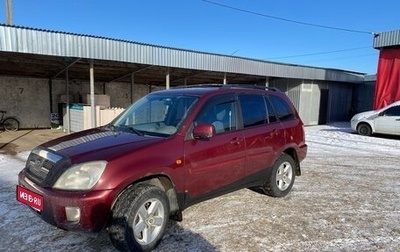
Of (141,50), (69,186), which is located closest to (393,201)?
(69,186)

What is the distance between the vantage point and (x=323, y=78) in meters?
18.9

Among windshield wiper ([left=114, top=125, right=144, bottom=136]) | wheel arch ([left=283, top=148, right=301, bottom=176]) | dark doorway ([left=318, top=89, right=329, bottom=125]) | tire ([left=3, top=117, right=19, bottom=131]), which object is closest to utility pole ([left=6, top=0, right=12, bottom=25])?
tire ([left=3, top=117, right=19, bottom=131])

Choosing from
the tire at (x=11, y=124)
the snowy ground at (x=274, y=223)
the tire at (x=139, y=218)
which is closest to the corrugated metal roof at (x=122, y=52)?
the snowy ground at (x=274, y=223)

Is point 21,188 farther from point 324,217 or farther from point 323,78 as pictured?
point 323,78

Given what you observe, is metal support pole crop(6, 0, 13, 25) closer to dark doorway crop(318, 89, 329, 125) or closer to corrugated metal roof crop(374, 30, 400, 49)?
dark doorway crop(318, 89, 329, 125)

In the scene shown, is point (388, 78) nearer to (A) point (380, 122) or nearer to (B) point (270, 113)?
(A) point (380, 122)

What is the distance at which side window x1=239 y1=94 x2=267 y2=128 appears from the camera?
14.1 feet

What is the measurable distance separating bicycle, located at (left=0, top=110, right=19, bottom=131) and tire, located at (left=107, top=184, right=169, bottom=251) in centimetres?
1435

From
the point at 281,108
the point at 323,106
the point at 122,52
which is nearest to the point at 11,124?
the point at 122,52

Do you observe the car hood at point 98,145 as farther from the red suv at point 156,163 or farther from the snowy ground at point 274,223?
the snowy ground at point 274,223

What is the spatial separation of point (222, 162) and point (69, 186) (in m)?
1.80

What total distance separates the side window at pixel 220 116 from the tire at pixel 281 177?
1.20m

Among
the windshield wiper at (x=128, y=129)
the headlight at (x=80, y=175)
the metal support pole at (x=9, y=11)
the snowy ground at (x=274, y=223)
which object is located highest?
the metal support pole at (x=9, y=11)

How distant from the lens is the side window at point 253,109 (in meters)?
4.29
